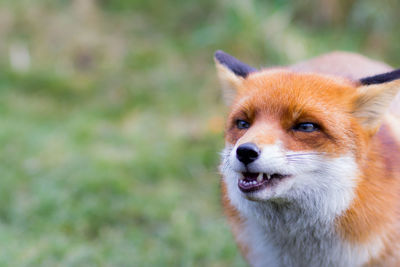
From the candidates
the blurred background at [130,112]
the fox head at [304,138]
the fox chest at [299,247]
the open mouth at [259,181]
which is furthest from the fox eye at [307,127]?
the blurred background at [130,112]

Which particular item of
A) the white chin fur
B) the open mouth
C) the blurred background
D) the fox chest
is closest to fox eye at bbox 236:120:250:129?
the white chin fur

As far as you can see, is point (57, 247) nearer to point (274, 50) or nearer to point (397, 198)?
point (397, 198)

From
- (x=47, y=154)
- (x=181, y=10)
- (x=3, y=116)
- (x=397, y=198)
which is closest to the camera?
(x=397, y=198)

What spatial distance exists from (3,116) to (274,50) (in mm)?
4849

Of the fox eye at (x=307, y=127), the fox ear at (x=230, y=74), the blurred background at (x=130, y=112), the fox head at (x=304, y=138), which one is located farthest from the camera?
the blurred background at (x=130, y=112)

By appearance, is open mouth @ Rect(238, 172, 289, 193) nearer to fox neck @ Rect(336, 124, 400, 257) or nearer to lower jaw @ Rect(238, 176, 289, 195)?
lower jaw @ Rect(238, 176, 289, 195)

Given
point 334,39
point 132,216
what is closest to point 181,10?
point 334,39

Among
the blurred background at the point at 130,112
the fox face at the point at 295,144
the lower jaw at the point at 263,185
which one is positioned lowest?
the blurred background at the point at 130,112

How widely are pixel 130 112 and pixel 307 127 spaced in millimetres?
5808

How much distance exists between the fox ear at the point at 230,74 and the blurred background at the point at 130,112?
2198 millimetres

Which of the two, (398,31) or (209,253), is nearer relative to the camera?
(209,253)

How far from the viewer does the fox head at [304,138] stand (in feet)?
11.0

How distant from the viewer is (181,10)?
35.7 feet

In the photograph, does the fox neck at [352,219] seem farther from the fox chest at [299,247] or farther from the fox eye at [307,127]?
the fox eye at [307,127]
